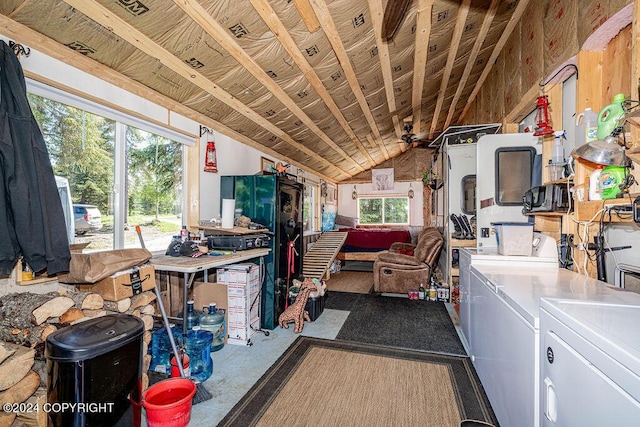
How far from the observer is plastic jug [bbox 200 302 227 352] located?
2.52 m

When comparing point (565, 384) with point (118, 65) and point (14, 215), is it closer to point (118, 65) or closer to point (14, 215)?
point (14, 215)

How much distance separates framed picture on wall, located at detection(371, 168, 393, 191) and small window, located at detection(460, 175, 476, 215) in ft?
15.0

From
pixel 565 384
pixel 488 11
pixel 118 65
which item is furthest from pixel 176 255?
pixel 488 11

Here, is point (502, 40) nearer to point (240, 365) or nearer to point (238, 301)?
point (238, 301)

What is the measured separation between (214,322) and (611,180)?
2.89m

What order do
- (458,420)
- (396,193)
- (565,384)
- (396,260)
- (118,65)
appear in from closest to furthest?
(565,384)
(458,420)
(118,65)
(396,260)
(396,193)

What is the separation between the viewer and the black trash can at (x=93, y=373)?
1231 millimetres

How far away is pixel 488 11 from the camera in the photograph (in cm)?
285

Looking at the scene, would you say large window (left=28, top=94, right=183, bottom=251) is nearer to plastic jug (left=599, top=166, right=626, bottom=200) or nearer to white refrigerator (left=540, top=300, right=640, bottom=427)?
white refrigerator (left=540, top=300, right=640, bottom=427)

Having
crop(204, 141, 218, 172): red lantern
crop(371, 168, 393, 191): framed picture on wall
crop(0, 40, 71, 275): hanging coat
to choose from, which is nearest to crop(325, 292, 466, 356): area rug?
crop(204, 141, 218, 172): red lantern

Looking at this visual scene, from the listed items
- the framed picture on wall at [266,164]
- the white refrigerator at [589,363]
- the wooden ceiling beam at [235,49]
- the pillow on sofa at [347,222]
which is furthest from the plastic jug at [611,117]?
the pillow on sofa at [347,222]

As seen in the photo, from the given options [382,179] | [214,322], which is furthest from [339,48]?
[382,179]

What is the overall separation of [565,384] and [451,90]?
4794 millimetres

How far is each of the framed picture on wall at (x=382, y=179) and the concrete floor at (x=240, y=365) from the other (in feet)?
19.0
